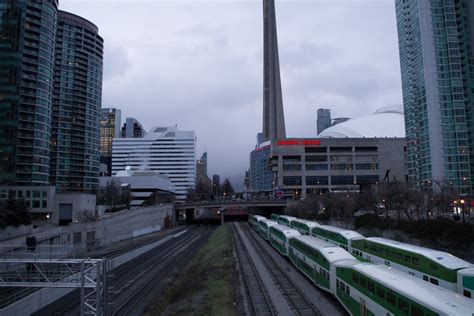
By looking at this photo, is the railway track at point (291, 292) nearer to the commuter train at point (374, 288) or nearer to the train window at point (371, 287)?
the commuter train at point (374, 288)

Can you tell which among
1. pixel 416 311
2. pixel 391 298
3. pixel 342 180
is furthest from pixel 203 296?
pixel 342 180

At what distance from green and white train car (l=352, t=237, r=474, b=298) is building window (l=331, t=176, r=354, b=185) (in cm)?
11389

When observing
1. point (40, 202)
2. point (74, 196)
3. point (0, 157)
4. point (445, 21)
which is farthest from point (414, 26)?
point (0, 157)

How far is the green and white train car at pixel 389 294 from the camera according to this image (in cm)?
1564

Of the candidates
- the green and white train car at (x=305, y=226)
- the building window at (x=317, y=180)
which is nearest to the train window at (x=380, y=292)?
the green and white train car at (x=305, y=226)

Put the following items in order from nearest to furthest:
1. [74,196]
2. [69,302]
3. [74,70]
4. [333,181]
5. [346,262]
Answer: [346,262] → [69,302] → [74,196] → [333,181] → [74,70]

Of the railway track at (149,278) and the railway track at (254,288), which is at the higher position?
the railway track at (254,288)

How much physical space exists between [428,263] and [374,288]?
806cm

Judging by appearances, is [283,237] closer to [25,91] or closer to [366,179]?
[25,91]

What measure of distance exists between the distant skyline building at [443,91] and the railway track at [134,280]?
75.7 metres

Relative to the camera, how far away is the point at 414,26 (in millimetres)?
115375

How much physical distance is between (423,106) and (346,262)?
9989cm

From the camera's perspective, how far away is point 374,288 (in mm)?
20484

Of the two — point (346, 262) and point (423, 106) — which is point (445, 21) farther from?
point (346, 262)
